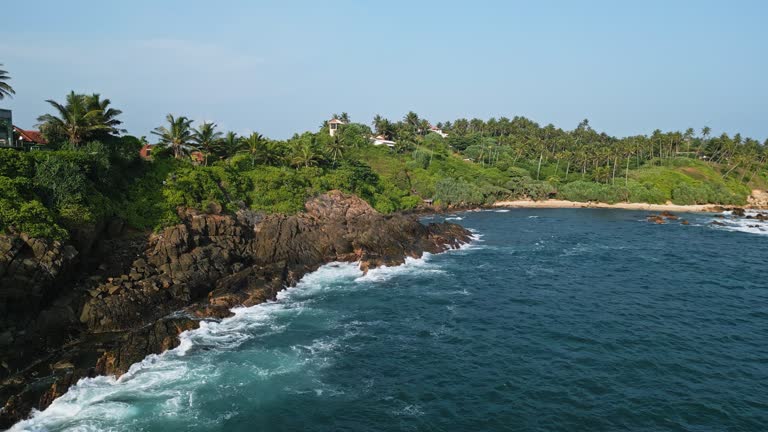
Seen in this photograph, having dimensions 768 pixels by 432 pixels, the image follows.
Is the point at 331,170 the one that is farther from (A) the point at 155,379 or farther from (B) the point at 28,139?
(A) the point at 155,379

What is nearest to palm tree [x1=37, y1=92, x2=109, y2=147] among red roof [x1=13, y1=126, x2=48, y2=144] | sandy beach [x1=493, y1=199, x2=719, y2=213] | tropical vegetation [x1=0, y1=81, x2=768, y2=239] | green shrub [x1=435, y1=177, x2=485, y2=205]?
tropical vegetation [x1=0, y1=81, x2=768, y2=239]

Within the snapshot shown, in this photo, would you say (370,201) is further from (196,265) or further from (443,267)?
(196,265)

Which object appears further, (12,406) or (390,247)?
(390,247)

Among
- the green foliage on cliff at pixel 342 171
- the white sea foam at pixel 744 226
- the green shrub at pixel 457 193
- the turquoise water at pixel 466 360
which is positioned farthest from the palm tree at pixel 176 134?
the white sea foam at pixel 744 226

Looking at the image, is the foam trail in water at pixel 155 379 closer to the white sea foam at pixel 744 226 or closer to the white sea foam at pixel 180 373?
the white sea foam at pixel 180 373

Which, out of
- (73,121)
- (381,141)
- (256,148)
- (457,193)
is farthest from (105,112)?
(381,141)

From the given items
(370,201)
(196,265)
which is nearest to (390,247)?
(196,265)
